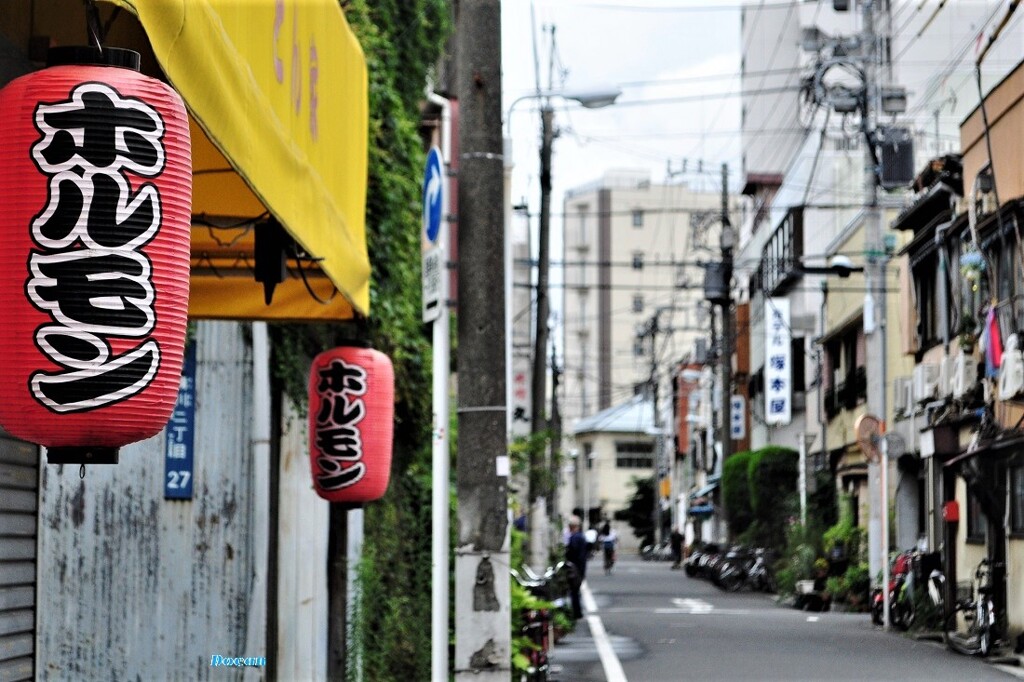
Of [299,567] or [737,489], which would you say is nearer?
[299,567]

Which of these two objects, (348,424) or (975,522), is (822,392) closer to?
(975,522)

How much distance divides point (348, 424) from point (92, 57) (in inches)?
253

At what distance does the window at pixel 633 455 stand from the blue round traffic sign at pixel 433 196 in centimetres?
10524

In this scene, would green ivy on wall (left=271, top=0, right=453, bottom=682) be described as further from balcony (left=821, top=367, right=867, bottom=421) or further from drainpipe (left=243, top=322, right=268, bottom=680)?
balcony (left=821, top=367, right=867, bottom=421)

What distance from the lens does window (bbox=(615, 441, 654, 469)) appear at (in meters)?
114

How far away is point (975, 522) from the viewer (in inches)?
974

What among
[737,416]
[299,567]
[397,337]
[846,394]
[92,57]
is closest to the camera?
[92,57]

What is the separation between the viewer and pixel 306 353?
13.2 m

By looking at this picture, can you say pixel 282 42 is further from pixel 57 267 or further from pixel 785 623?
pixel 785 623

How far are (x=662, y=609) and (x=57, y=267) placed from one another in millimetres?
28667

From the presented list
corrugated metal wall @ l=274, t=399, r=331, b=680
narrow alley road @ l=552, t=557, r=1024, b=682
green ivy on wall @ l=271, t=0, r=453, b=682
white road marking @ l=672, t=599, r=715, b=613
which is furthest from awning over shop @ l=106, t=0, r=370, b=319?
white road marking @ l=672, t=599, r=715, b=613

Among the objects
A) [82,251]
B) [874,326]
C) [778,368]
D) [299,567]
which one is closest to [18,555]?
[82,251]

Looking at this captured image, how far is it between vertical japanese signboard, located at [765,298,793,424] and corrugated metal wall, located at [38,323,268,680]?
128 ft

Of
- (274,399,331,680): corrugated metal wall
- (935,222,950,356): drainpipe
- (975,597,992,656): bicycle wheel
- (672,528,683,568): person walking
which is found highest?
(935,222,950,356): drainpipe
